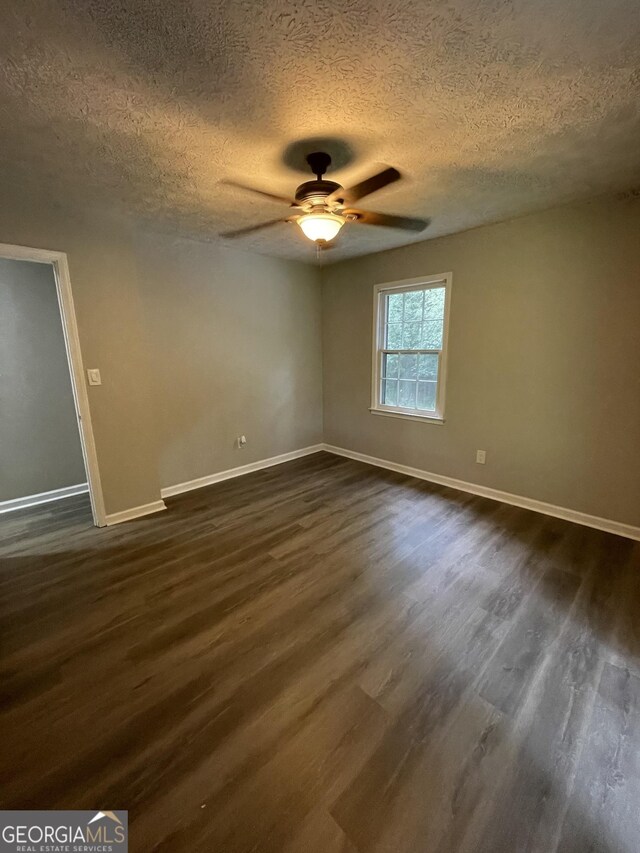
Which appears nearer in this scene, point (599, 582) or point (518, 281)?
point (599, 582)

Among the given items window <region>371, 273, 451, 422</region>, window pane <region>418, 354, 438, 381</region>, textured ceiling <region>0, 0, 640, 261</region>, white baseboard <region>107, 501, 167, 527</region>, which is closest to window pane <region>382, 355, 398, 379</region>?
window <region>371, 273, 451, 422</region>

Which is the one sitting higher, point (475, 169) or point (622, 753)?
point (475, 169)

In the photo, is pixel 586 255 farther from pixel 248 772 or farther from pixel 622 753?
pixel 248 772

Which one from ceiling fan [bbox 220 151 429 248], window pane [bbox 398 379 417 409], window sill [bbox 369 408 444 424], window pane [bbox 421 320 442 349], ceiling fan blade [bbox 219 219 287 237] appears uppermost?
ceiling fan blade [bbox 219 219 287 237]

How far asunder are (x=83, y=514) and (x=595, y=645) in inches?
151

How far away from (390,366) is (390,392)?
307mm

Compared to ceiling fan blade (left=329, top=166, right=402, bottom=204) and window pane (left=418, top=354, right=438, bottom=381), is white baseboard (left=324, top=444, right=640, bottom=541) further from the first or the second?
ceiling fan blade (left=329, top=166, right=402, bottom=204)

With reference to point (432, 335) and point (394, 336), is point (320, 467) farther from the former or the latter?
point (432, 335)

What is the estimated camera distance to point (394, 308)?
156 inches

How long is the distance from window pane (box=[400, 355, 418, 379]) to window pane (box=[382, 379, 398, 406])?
15 centimetres

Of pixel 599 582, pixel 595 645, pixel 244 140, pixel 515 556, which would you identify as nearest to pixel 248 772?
pixel 595 645

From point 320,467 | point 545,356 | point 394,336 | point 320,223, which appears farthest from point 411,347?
point 320,223

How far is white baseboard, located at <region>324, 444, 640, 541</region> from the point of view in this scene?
2707 millimetres

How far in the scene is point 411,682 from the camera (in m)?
1.53
